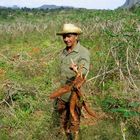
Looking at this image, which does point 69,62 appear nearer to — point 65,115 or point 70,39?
point 70,39

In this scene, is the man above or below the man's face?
below

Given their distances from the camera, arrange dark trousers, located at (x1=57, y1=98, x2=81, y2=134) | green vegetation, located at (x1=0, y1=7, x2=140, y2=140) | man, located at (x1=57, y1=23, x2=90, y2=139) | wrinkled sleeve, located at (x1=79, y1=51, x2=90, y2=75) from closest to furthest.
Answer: wrinkled sleeve, located at (x1=79, y1=51, x2=90, y2=75)
man, located at (x1=57, y1=23, x2=90, y2=139)
dark trousers, located at (x1=57, y1=98, x2=81, y2=134)
green vegetation, located at (x1=0, y1=7, x2=140, y2=140)

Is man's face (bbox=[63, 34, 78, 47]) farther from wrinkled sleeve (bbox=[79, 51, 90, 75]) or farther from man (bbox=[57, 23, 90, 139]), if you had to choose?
wrinkled sleeve (bbox=[79, 51, 90, 75])

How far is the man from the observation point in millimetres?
4219

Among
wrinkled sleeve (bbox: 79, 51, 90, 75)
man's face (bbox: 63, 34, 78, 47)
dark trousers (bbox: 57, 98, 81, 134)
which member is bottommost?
dark trousers (bbox: 57, 98, 81, 134)

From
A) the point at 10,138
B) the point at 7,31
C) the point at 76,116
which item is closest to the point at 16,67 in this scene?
the point at 10,138

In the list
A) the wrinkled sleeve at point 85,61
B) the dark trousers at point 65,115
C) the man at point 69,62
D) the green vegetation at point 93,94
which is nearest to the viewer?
the wrinkled sleeve at point 85,61

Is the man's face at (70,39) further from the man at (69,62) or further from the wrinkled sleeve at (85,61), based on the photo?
the wrinkled sleeve at (85,61)

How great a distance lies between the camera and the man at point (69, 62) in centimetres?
422

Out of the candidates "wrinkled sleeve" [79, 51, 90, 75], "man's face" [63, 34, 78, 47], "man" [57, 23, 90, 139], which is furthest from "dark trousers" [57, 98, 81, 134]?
"man's face" [63, 34, 78, 47]

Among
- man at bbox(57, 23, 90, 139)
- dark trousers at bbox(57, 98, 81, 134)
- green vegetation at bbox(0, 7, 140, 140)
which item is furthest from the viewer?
green vegetation at bbox(0, 7, 140, 140)

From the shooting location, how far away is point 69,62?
4305 mm

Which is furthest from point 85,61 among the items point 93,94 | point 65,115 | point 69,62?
point 93,94

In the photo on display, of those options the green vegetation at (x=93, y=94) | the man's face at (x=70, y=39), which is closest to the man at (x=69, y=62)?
the man's face at (x=70, y=39)
